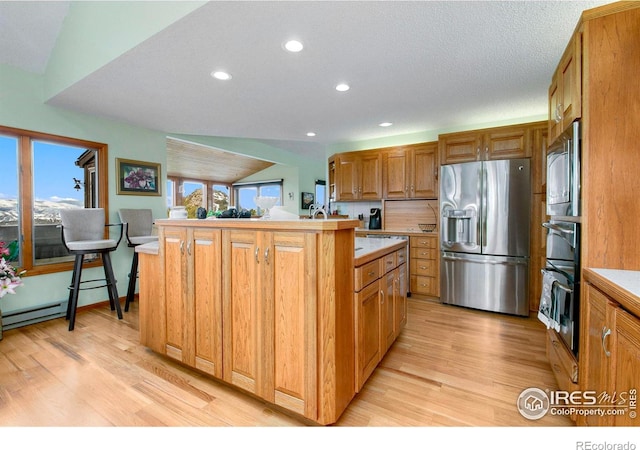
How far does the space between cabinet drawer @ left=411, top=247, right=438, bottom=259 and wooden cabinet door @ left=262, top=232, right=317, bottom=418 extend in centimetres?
281

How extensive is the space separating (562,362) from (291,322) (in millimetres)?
1644

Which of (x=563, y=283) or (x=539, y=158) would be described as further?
(x=539, y=158)

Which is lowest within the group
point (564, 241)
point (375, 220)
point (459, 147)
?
point (564, 241)

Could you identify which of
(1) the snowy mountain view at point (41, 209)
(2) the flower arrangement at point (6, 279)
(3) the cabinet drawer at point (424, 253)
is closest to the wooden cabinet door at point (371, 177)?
(3) the cabinet drawer at point (424, 253)

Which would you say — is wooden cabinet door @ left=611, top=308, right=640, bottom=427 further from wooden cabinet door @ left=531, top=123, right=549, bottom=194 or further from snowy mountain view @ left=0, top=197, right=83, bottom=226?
→ snowy mountain view @ left=0, top=197, right=83, bottom=226

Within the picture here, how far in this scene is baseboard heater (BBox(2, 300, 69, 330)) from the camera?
9.49 ft

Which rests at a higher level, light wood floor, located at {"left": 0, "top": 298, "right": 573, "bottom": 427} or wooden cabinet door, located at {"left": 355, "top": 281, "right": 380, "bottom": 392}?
wooden cabinet door, located at {"left": 355, "top": 281, "right": 380, "bottom": 392}

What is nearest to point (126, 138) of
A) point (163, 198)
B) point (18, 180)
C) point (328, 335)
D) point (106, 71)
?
point (163, 198)

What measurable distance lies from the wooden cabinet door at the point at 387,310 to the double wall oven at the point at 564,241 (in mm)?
997

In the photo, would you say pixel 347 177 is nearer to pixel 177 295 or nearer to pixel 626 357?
pixel 177 295

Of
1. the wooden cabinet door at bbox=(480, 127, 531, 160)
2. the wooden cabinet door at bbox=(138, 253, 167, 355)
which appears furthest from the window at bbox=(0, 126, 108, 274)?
the wooden cabinet door at bbox=(480, 127, 531, 160)

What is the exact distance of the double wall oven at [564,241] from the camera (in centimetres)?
153

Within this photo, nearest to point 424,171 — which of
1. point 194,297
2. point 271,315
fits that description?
point 271,315

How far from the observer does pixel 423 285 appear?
12.9 feet
